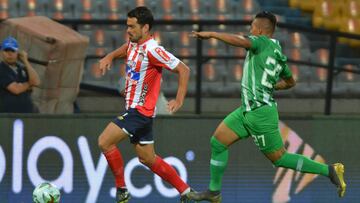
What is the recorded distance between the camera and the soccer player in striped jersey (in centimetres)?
1001

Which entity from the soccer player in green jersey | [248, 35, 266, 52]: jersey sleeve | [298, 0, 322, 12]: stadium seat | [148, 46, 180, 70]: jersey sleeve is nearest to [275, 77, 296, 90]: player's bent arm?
the soccer player in green jersey

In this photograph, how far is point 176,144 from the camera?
1205 centimetres

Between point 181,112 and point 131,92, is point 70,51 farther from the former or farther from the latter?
point 131,92

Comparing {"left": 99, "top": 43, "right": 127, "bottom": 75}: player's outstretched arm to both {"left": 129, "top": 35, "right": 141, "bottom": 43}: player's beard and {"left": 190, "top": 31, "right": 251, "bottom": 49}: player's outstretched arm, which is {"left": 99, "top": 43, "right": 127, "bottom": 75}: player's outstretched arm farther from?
{"left": 190, "top": 31, "right": 251, "bottom": 49}: player's outstretched arm

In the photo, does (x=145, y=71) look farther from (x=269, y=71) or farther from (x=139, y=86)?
(x=269, y=71)

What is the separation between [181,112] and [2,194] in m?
2.34

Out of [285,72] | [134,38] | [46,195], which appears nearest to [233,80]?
[285,72]

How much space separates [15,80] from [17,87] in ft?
0.27

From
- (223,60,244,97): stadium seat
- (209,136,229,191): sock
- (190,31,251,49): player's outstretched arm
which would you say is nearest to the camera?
(190,31,251,49): player's outstretched arm

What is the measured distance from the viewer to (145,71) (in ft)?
33.2

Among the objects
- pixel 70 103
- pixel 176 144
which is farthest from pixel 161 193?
pixel 70 103

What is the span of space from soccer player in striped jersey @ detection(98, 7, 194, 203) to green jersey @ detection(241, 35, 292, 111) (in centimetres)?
60

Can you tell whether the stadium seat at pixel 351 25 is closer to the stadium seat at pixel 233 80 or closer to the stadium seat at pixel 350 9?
the stadium seat at pixel 350 9

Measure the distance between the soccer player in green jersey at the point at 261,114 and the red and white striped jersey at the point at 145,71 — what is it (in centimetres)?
73
